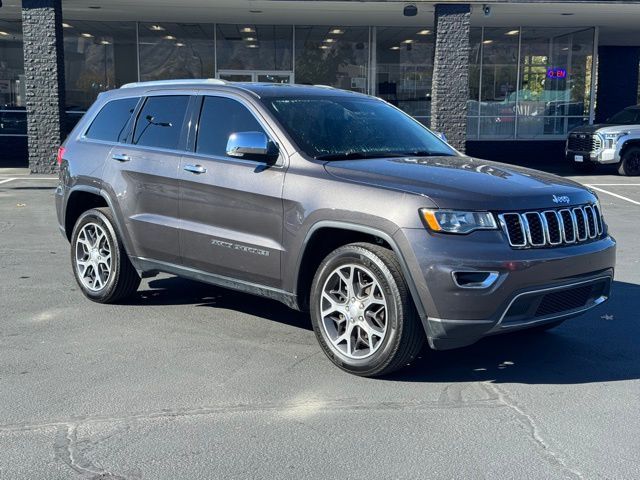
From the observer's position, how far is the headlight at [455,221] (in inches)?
174

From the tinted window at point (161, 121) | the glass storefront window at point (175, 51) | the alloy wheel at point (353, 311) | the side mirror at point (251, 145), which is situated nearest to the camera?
the alloy wheel at point (353, 311)

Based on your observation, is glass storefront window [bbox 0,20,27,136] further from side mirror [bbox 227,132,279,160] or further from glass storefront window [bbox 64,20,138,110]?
side mirror [bbox 227,132,279,160]

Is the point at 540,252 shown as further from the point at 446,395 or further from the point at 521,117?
the point at 521,117

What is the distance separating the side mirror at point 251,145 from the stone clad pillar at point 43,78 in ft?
45.5

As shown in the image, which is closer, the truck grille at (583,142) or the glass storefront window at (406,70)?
the truck grille at (583,142)

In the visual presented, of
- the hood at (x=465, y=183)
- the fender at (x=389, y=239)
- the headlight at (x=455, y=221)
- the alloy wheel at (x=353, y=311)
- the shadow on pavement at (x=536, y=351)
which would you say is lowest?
the shadow on pavement at (x=536, y=351)

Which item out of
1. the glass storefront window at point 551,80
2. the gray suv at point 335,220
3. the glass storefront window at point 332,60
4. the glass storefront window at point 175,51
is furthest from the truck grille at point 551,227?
the glass storefront window at point 175,51

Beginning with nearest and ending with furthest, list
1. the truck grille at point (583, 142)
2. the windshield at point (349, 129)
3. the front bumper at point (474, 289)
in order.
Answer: the front bumper at point (474, 289)
the windshield at point (349, 129)
the truck grille at point (583, 142)

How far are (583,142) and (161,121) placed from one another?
50.0 ft

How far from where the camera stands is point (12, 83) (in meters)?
22.2

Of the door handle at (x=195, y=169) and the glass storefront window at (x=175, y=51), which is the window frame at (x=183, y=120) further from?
the glass storefront window at (x=175, y=51)

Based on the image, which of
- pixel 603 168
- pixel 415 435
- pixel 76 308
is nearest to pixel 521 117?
pixel 603 168

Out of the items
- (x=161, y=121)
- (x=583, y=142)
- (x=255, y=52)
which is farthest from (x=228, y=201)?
(x=255, y=52)

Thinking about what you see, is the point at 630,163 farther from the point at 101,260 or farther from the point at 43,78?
the point at 101,260
